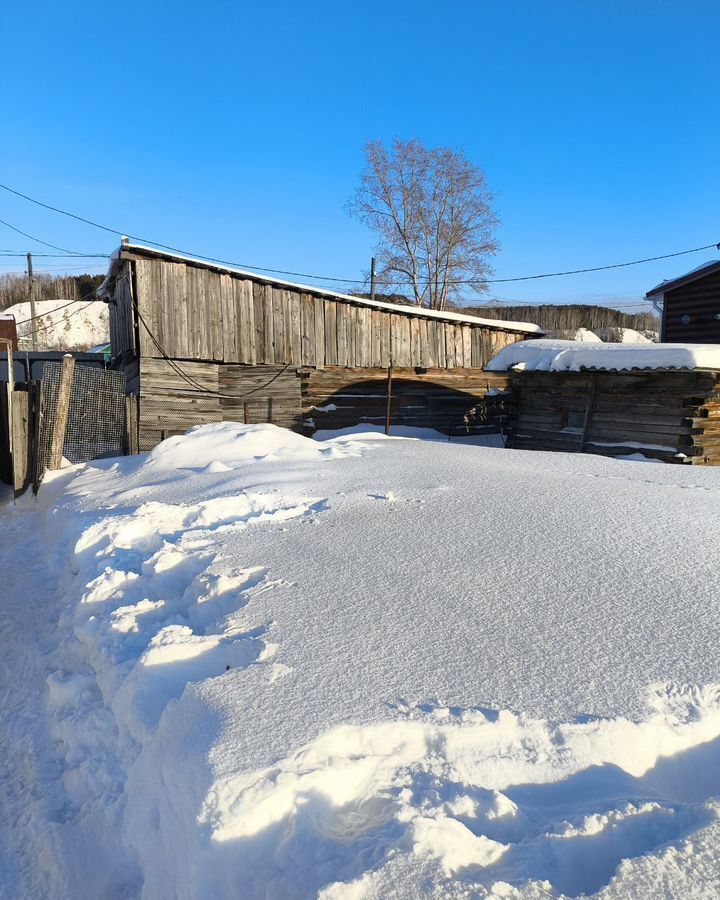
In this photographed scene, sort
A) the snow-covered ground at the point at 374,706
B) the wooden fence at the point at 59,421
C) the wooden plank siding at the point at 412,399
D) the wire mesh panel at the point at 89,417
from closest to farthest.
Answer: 1. the snow-covered ground at the point at 374,706
2. the wooden fence at the point at 59,421
3. the wire mesh panel at the point at 89,417
4. the wooden plank siding at the point at 412,399

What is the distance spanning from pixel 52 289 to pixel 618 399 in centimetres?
4580

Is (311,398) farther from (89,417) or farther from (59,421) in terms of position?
(59,421)

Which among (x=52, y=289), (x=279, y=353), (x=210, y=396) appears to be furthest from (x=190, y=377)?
(x=52, y=289)

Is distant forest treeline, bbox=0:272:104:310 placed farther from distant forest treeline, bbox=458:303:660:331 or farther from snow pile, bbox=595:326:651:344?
snow pile, bbox=595:326:651:344

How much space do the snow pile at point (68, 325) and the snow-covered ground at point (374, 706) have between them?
3944cm

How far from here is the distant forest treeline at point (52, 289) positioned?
46.2 metres

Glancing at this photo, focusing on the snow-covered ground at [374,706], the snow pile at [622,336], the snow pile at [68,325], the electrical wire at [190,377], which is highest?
the snow pile at [68,325]

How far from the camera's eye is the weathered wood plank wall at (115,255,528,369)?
1295 centimetres

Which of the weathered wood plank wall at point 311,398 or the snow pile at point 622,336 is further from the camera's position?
the snow pile at point 622,336

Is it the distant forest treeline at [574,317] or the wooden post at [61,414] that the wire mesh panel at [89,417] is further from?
the distant forest treeline at [574,317]

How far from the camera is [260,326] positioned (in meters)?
14.3

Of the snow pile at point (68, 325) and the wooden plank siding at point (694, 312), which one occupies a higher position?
the snow pile at point (68, 325)

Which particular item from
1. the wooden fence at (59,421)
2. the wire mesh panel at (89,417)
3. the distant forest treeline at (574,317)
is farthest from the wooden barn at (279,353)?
the distant forest treeline at (574,317)

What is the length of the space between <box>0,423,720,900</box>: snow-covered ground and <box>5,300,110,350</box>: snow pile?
39.4m
